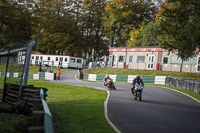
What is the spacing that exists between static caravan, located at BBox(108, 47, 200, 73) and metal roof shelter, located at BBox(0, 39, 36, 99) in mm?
25544

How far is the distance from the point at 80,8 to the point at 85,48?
8.98m

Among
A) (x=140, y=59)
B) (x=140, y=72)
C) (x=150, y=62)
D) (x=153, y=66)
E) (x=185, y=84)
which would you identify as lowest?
(x=185, y=84)

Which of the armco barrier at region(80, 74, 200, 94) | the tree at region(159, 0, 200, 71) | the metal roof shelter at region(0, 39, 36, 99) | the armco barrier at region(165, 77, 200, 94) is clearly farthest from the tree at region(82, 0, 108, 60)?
the metal roof shelter at region(0, 39, 36, 99)

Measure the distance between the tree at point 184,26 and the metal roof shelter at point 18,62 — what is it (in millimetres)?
9125

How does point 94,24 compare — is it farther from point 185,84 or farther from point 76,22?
point 185,84

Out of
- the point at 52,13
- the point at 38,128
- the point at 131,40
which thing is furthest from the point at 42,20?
the point at 38,128

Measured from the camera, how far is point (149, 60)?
39750 millimetres

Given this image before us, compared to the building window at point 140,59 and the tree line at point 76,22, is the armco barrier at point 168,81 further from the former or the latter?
the tree line at point 76,22

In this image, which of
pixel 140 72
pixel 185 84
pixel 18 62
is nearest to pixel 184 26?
pixel 185 84

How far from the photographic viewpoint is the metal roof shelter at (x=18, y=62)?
36.8ft

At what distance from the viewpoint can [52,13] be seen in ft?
214

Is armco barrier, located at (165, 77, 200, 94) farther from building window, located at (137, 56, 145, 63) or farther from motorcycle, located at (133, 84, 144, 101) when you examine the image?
building window, located at (137, 56, 145, 63)

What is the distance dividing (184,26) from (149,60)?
21.6 metres

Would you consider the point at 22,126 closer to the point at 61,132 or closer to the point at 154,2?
the point at 61,132
